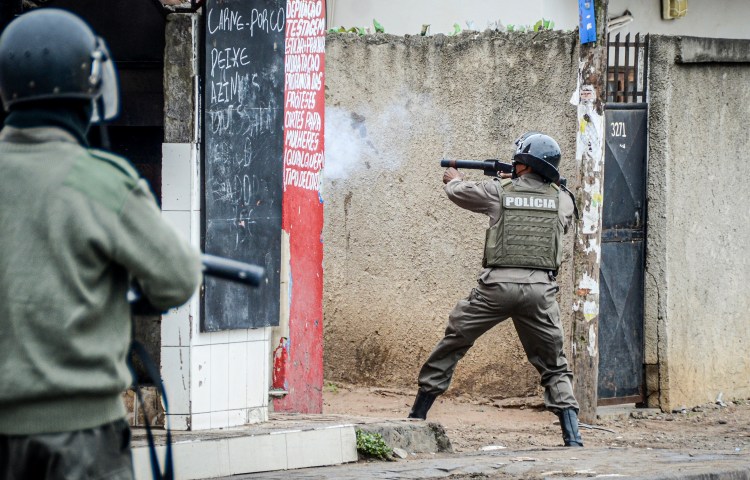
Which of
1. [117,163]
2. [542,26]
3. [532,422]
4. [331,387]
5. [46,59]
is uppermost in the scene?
[542,26]

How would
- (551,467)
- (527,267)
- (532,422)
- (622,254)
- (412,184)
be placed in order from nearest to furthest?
(551,467), (527,267), (532,422), (622,254), (412,184)

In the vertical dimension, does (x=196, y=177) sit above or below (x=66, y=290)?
above

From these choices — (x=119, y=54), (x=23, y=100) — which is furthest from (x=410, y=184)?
(x=23, y=100)

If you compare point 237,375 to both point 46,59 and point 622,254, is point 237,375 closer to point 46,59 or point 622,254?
point 622,254

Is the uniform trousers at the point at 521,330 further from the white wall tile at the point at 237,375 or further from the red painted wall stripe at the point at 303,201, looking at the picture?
the white wall tile at the point at 237,375

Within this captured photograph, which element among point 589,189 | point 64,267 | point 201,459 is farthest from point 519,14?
point 64,267

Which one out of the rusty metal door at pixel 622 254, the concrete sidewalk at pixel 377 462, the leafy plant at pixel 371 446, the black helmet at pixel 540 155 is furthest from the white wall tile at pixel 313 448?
the rusty metal door at pixel 622 254

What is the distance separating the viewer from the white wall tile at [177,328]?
21.5 ft

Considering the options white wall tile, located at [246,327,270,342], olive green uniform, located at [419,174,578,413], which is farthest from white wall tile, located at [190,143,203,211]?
olive green uniform, located at [419,174,578,413]

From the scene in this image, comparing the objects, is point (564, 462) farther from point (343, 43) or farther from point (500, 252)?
point (343, 43)

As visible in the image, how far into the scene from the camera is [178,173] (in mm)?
6637

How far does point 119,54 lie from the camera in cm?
723

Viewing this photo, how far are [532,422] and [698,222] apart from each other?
212 centimetres

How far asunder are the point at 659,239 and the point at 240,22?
413 cm
